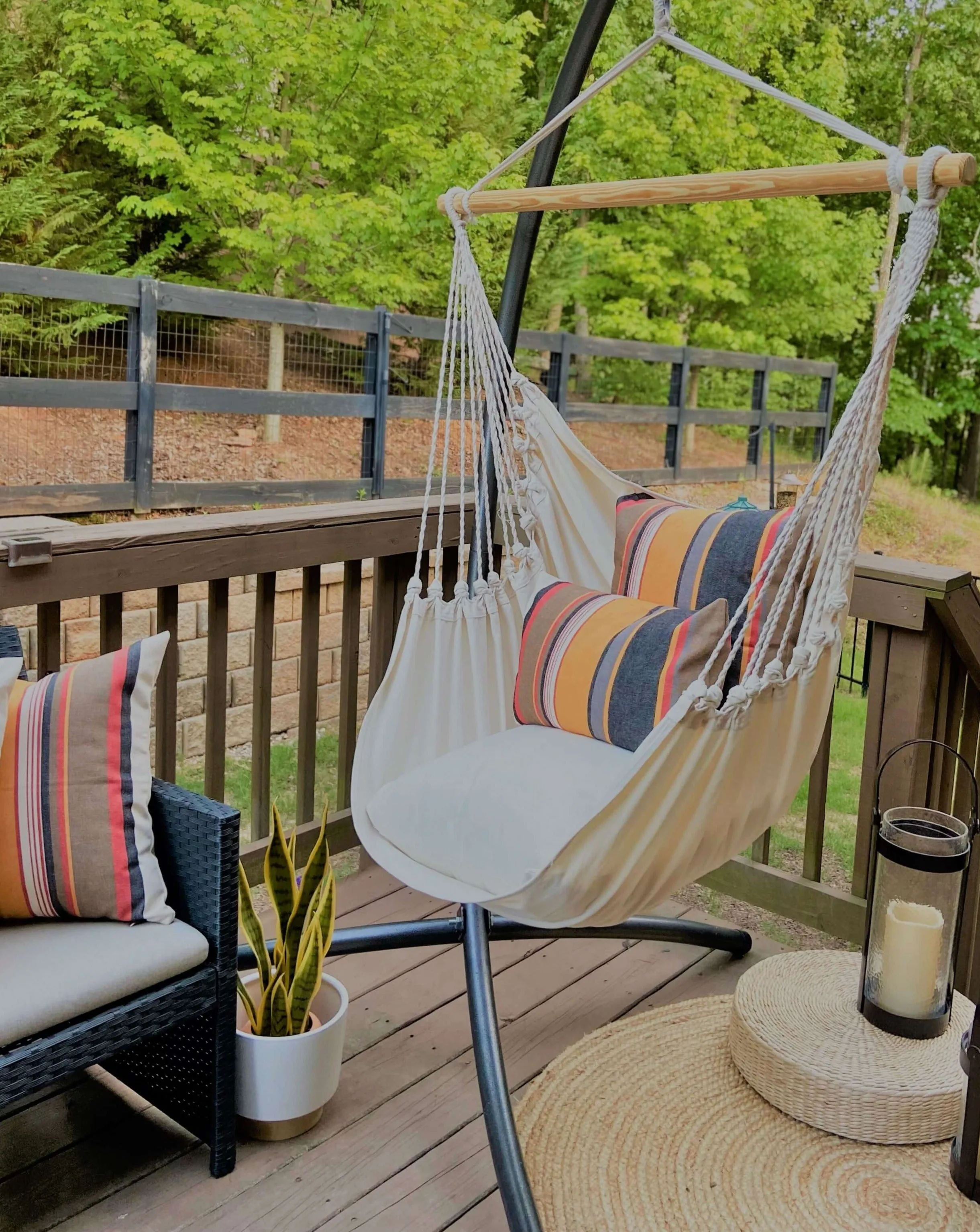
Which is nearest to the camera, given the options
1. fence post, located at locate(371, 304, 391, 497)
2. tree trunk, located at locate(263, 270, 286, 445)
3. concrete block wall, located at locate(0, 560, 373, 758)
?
concrete block wall, located at locate(0, 560, 373, 758)

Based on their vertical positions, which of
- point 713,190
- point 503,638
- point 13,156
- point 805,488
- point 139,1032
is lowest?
point 139,1032

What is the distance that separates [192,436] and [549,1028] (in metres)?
5.88

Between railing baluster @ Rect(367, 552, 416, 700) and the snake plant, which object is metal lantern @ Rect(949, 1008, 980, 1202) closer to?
the snake plant

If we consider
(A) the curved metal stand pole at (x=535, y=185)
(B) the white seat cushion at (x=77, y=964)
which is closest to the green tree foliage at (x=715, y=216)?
(A) the curved metal stand pole at (x=535, y=185)

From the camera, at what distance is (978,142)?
1071 centimetres

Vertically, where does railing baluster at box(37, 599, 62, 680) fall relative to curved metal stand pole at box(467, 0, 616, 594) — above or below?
below

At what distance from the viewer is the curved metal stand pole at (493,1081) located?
135 cm

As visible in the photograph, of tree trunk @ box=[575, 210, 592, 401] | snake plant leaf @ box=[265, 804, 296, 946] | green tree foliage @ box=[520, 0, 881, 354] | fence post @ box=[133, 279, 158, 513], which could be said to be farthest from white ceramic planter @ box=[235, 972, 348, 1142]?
tree trunk @ box=[575, 210, 592, 401]

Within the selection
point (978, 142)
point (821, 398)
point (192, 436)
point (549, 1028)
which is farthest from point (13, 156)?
point (978, 142)

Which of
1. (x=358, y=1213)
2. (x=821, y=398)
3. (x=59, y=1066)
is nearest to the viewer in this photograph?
(x=59, y=1066)

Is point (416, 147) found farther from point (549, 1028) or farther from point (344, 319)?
point (549, 1028)

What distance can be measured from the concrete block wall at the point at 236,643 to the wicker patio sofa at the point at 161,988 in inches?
118

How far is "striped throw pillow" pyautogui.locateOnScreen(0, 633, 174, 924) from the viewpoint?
1340 mm

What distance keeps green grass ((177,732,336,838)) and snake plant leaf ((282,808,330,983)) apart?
2.83 m
